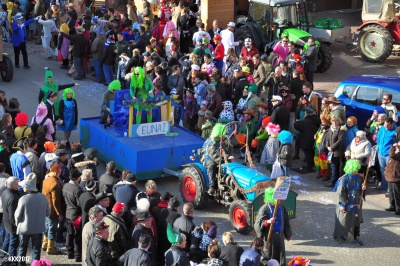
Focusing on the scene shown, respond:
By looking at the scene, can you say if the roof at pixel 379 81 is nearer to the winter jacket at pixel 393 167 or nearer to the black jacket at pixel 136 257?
the winter jacket at pixel 393 167

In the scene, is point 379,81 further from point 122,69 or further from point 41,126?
point 41,126

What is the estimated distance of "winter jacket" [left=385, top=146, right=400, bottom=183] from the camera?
13.8m

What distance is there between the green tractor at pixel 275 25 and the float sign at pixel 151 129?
23.1ft

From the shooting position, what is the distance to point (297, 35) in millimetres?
21797

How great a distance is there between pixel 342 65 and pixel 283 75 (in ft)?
20.5

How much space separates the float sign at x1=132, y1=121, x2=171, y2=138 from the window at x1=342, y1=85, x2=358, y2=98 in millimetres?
4142

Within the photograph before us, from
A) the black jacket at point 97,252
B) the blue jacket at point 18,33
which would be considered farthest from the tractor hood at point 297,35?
the black jacket at point 97,252

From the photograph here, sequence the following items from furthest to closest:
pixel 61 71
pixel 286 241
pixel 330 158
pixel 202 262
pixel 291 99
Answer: pixel 61 71
pixel 291 99
pixel 330 158
pixel 286 241
pixel 202 262

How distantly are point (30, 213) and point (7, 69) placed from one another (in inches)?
403

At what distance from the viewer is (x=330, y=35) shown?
78.2ft

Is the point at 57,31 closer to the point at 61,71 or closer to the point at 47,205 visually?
the point at 61,71

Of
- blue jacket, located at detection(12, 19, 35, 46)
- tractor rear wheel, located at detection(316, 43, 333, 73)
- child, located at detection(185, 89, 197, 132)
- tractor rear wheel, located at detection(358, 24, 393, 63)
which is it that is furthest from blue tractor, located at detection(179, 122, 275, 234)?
tractor rear wheel, located at detection(358, 24, 393, 63)

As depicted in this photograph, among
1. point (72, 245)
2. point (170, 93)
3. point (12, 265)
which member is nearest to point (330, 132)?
point (170, 93)

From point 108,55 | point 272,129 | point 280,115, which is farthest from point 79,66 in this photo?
point 272,129
